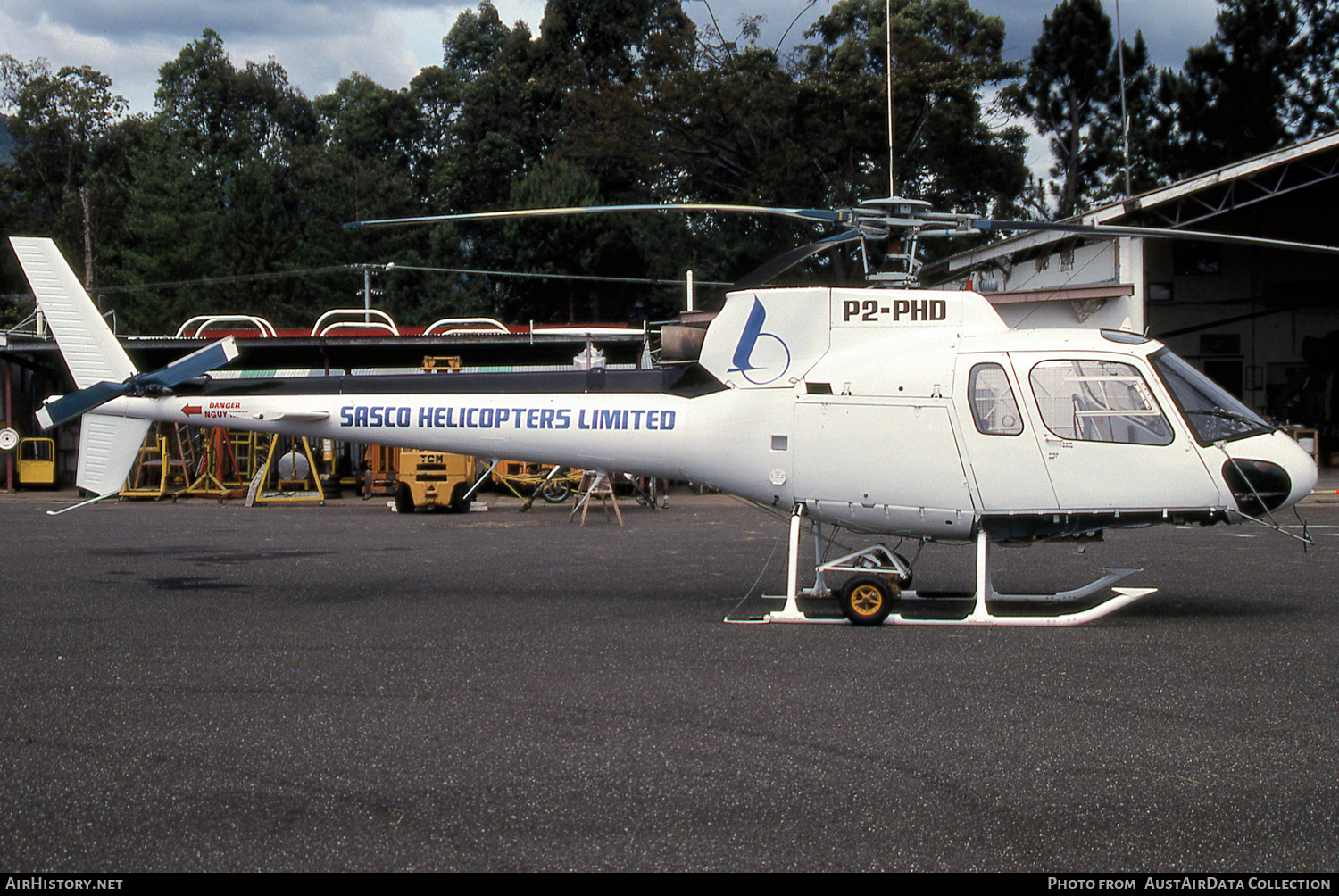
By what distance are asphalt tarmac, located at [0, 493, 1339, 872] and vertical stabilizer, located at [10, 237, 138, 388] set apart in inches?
77.4

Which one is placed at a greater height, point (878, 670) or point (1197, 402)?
point (1197, 402)

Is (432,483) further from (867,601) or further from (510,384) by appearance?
(867,601)

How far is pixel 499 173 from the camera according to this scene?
4522 centimetres

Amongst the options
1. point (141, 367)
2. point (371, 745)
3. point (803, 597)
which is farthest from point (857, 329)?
point (141, 367)

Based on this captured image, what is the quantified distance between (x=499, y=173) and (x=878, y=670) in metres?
41.5

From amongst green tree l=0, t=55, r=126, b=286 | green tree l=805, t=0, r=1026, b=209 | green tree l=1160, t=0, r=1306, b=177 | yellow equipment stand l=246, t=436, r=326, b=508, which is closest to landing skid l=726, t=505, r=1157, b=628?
yellow equipment stand l=246, t=436, r=326, b=508

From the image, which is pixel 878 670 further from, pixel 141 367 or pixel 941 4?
pixel 941 4

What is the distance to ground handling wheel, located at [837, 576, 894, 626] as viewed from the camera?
8070 mm

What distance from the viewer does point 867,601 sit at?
812 centimetres

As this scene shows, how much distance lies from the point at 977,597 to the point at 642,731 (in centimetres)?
375

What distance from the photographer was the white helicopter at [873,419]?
8164mm

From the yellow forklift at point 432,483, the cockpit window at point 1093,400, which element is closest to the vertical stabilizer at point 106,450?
the cockpit window at point 1093,400

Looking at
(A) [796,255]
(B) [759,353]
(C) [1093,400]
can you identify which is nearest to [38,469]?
(B) [759,353]

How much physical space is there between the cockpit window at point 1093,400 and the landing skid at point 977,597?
1048mm
